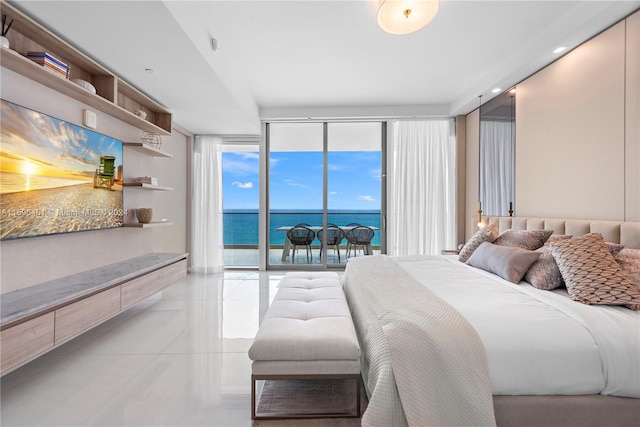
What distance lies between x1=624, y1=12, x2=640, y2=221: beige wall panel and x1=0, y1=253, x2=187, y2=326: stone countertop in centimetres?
407

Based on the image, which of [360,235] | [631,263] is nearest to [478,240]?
[631,263]

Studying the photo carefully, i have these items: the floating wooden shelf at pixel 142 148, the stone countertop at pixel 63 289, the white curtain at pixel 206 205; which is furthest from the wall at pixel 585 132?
the white curtain at pixel 206 205

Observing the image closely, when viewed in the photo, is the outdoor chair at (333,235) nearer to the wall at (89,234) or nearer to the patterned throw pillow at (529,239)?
the wall at (89,234)

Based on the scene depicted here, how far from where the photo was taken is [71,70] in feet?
8.37

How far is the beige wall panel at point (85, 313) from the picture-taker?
76.2 inches

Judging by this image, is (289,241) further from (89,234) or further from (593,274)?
(593,274)

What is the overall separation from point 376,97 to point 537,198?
261cm

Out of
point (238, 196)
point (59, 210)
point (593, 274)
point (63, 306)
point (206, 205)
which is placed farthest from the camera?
point (238, 196)

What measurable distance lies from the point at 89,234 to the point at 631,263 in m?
4.12

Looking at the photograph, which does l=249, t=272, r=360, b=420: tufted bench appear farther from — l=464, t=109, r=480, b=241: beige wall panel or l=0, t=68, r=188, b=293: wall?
l=464, t=109, r=480, b=241: beige wall panel

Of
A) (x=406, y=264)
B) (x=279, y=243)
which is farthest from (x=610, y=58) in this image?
(x=279, y=243)

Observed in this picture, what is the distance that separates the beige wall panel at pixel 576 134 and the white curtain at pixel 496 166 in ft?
0.71

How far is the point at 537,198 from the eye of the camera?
3.35 m

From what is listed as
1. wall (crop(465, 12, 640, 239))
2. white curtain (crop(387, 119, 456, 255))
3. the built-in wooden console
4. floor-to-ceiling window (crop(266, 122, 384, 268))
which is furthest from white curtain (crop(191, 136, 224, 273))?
wall (crop(465, 12, 640, 239))
